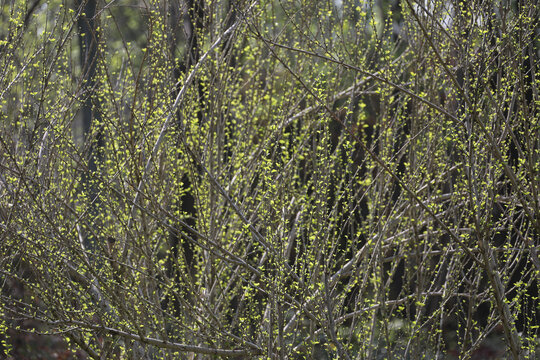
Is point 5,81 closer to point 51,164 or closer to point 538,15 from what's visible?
point 51,164

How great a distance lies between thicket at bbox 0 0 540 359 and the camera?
3037mm

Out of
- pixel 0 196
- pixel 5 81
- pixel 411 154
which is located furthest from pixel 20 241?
pixel 411 154

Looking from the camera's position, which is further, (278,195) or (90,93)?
(90,93)

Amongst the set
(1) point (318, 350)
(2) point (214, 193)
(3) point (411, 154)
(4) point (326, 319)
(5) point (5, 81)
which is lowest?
(1) point (318, 350)

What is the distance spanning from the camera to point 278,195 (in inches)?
162

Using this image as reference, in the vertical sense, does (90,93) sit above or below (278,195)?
above

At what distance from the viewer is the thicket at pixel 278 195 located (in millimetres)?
3037

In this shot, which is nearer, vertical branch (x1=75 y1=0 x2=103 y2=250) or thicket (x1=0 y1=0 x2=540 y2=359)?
thicket (x1=0 y1=0 x2=540 y2=359)

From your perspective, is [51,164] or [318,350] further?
[318,350]

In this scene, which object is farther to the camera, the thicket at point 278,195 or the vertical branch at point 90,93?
the vertical branch at point 90,93

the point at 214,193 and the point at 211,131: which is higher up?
the point at 211,131

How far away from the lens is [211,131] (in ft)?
16.2

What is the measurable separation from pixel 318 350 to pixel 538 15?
4.68 metres

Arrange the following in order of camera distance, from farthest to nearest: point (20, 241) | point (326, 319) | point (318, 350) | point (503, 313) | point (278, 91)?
point (318, 350)
point (278, 91)
point (20, 241)
point (326, 319)
point (503, 313)
